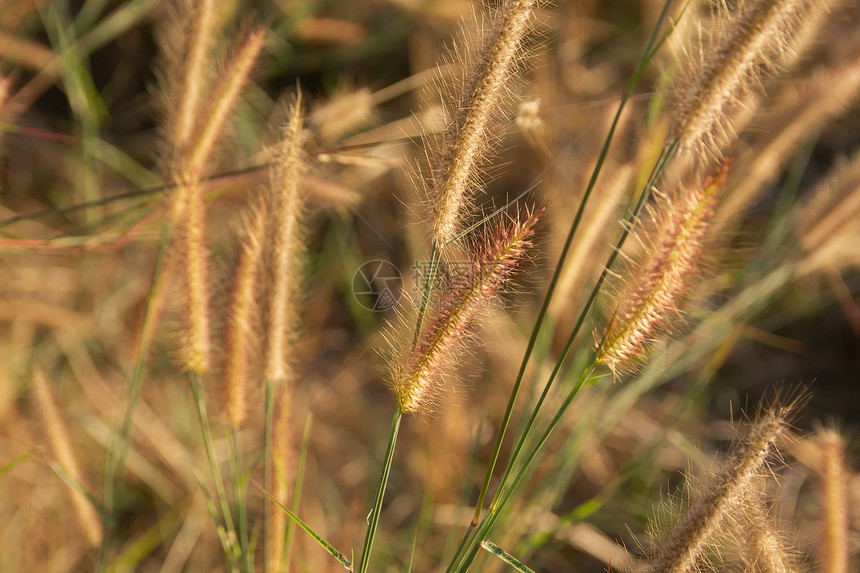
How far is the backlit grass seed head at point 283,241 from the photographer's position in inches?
38.8

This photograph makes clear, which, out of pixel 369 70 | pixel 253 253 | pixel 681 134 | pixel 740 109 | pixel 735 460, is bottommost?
pixel 735 460

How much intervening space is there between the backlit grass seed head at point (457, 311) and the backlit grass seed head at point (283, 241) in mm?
304

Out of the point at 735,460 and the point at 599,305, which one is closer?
the point at 735,460

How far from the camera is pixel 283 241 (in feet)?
3.35

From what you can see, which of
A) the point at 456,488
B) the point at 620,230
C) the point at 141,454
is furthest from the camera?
the point at 141,454

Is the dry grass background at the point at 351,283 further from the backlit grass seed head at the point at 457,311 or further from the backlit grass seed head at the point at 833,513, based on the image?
the backlit grass seed head at the point at 457,311

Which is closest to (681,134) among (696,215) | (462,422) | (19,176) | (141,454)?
(696,215)

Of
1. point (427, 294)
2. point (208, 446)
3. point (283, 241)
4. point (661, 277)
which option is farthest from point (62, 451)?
point (661, 277)

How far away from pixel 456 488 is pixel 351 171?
1167 mm

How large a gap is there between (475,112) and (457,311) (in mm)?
296

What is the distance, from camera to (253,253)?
3.59ft

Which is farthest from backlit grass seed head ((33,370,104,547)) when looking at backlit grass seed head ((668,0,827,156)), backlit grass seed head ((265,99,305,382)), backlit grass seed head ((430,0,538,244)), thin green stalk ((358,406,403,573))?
backlit grass seed head ((668,0,827,156))

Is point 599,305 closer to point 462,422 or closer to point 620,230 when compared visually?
point 620,230

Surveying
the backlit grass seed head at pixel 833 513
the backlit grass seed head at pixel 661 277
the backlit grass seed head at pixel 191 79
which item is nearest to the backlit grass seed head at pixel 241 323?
the backlit grass seed head at pixel 191 79
